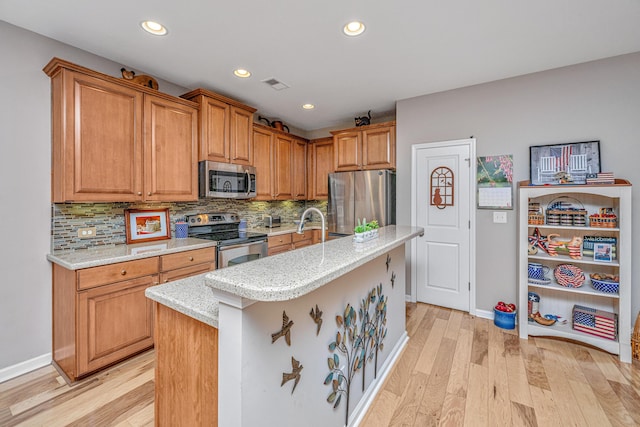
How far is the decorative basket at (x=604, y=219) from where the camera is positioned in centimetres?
232

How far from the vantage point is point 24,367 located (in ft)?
6.79

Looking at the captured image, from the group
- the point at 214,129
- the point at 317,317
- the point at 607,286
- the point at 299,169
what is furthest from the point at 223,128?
the point at 607,286

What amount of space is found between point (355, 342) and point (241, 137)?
2765 millimetres

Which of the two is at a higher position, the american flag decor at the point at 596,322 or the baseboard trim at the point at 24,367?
the american flag decor at the point at 596,322

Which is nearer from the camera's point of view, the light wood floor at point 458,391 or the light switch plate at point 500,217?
the light wood floor at point 458,391

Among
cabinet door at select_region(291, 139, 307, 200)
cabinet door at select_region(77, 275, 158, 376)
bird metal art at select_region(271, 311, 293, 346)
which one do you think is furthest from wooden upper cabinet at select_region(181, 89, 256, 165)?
bird metal art at select_region(271, 311, 293, 346)

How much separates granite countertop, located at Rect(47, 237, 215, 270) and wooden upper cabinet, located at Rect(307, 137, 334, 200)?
2.31 m

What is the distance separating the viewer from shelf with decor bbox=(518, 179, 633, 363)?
7.37ft

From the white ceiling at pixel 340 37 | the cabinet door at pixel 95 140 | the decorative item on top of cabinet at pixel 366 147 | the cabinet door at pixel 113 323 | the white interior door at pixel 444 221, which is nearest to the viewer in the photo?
the white ceiling at pixel 340 37

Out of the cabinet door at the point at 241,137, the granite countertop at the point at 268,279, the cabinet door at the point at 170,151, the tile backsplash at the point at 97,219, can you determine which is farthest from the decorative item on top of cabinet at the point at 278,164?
the granite countertop at the point at 268,279

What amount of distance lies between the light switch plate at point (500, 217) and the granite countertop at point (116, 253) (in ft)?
9.95

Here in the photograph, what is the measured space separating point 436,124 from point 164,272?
10.9 feet

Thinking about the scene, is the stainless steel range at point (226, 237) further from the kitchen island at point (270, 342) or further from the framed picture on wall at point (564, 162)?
the framed picture on wall at point (564, 162)

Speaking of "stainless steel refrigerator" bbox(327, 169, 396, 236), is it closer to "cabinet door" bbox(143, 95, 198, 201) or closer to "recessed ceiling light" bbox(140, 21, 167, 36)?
"cabinet door" bbox(143, 95, 198, 201)
